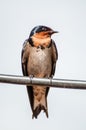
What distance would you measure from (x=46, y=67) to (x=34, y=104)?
23cm

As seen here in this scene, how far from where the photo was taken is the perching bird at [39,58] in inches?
79.8

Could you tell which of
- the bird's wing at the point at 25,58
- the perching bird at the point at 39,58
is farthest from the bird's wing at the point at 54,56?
the bird's wing at the point at 25,58

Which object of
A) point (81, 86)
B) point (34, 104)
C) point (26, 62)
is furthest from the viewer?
point (26, 62)

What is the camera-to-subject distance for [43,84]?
94 cm

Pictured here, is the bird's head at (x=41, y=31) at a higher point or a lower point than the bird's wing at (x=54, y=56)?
higher

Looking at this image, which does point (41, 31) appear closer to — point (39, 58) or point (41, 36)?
point (41, 36)

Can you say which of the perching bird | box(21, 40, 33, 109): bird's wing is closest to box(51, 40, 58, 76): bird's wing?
the perching bird

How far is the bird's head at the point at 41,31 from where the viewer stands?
2072 mm

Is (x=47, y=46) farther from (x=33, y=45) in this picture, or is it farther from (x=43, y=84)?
(x=43, y=84)

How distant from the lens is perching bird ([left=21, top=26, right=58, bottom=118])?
203 cm

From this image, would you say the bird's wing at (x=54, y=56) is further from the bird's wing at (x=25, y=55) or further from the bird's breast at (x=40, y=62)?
the bird's wing at (x=25, y=55)

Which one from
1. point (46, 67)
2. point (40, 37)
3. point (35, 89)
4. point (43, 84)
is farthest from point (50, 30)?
point (43, 84)

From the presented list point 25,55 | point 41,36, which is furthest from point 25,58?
point 41,36

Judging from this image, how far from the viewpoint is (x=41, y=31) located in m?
2.11
